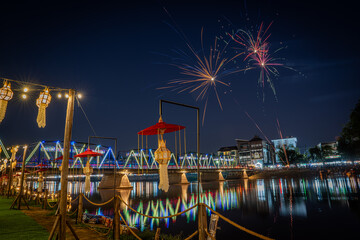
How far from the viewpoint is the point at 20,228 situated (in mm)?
8922

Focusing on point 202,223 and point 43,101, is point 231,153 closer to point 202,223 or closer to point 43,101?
point 43,101

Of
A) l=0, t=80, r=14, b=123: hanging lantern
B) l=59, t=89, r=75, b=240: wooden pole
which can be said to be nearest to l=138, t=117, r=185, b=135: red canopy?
l=59, t=89, r=75, b=240: wooden pole

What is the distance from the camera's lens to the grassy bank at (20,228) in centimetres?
779

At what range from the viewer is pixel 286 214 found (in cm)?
1858

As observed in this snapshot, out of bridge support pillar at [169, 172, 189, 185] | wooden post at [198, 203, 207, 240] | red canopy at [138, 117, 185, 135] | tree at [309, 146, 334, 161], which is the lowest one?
bridge support pillar at [169, 172, 189, 185]

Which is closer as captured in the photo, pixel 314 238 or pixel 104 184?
pixel 314 238

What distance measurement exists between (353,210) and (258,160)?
11523cm

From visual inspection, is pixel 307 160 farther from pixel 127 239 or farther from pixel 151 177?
pixel 127 239

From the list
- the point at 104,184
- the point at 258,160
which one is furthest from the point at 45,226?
the point at 258,160

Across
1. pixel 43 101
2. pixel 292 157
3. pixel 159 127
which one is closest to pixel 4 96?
pixel 43 101

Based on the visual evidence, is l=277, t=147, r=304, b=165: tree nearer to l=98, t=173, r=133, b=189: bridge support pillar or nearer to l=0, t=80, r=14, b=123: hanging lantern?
l=98, t=173, r=133, b=189: bridge support pillar

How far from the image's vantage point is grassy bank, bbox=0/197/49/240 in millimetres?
7789

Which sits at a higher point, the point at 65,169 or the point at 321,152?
the point at 321,152

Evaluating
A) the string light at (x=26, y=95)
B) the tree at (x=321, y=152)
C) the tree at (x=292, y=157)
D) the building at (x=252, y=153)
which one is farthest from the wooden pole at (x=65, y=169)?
the tree at (x=321, y=152)
